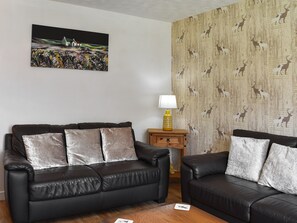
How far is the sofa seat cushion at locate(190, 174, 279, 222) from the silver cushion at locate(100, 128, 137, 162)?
973 millimetres

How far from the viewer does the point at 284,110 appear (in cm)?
298

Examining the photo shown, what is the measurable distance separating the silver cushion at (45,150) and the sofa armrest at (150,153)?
2.93 ft

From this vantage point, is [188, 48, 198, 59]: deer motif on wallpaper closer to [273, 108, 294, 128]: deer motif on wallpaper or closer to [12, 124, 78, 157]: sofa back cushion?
[273, 108, 294, 128]: deer motif on wallpaper

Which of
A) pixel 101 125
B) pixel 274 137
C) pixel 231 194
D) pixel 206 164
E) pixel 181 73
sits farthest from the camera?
pixel 181 73

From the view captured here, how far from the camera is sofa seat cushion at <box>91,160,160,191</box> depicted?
2855mm

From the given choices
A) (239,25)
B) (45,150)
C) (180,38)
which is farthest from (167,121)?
(45,150)

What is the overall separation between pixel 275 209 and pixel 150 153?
1.54 m

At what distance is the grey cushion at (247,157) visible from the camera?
2.71 m

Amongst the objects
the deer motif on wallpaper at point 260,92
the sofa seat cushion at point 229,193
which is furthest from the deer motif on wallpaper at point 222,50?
the sofa seat cushion at point 229,193

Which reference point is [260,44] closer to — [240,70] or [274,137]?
[240,70]

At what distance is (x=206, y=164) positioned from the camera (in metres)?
2.91

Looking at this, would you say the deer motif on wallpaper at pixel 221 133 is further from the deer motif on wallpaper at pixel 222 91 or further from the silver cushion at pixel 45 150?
the silver cushion at pixel 45 150

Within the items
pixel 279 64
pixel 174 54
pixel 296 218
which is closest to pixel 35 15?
pixel 174 54

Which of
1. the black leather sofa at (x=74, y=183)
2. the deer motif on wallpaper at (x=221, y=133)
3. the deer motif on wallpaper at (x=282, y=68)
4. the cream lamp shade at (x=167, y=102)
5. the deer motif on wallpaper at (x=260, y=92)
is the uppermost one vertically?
the deer motif on wallpaper at (x=282, y=68)
